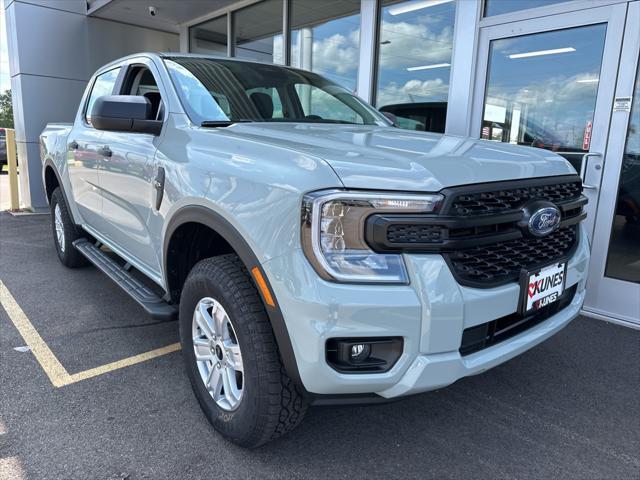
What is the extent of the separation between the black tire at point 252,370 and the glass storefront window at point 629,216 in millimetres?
3318

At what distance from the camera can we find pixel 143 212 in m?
2.80

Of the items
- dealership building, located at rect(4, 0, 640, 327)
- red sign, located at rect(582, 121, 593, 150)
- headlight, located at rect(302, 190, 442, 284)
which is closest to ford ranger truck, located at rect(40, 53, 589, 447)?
headlight, located at rect(302, 190, 442, 284)

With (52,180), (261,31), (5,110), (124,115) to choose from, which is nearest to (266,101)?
(124,115)

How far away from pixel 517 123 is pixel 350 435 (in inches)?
139

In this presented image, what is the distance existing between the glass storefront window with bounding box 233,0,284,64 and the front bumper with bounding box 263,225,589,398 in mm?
6461

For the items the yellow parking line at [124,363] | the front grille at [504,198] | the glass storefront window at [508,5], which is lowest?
the yellow parking line at [124,363]

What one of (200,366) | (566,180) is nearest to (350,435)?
(200,366)

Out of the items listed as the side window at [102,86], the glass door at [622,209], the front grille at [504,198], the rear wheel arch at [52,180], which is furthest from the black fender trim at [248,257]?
→ the glass door at [622,209]

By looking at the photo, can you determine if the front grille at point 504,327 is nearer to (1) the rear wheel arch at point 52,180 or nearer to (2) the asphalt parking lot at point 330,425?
(2) the asphalt parking lot at point 330,425

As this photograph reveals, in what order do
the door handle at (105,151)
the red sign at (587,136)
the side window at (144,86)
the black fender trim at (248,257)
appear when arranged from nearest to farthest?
the black fender trim at (248,257)
the side window at (144,86)
the door handle at (105,151)
the red sign at (587,136)

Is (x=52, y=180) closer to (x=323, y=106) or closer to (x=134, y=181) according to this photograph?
(x=134, y=181)

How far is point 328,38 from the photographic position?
6.89 m

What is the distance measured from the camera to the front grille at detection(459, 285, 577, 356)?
6.08 ft

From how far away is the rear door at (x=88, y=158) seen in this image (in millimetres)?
3598
